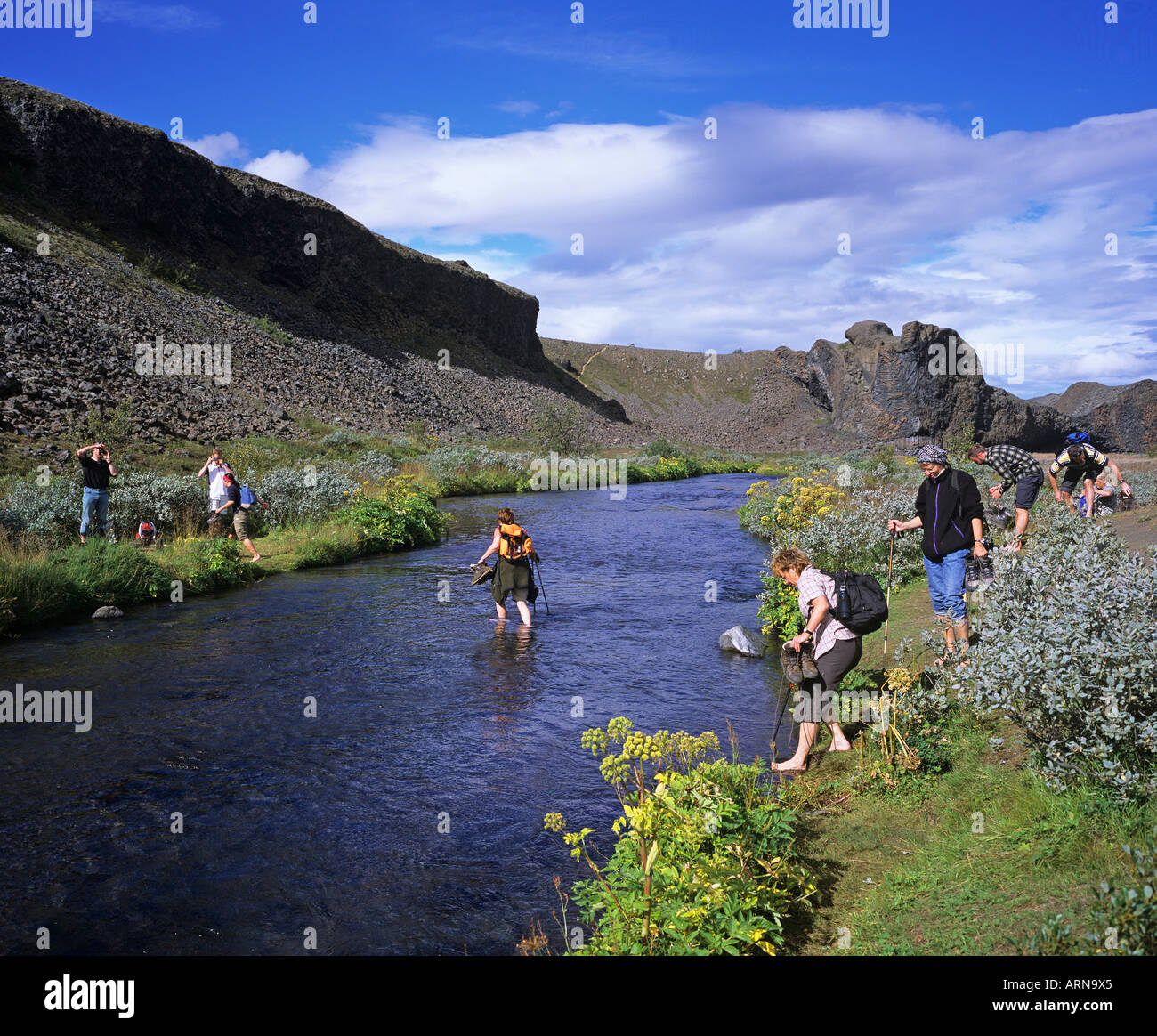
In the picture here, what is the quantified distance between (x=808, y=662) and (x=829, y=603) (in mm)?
649

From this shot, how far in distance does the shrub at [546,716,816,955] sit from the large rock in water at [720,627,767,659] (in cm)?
586

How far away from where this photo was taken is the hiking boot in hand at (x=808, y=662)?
24.2ft

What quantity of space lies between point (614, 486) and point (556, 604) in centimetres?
3107

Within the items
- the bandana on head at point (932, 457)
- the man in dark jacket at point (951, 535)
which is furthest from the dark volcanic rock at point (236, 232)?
the man in dark jacket at point (951, 535)

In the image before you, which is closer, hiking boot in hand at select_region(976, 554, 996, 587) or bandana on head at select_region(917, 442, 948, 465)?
hiking boot in hand at select_region(976, 554, 996, 587)

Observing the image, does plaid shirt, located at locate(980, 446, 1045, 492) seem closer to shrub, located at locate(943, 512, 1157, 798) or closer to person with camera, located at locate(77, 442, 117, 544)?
shrub, located at locate(943, 512, 1157, 798)

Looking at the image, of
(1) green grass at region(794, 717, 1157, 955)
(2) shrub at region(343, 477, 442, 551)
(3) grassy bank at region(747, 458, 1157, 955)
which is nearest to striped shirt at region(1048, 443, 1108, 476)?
(3) grassy bank at region(747, 458, 1157, 955)

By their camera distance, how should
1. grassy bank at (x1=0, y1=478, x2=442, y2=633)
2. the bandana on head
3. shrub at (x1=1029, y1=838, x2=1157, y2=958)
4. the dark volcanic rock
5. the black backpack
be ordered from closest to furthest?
shrub at (x1=1029, y1=838, x2=1157, y2=958) < the black backpack < the bandana on head < grassy bank at (x1=0, y1=478, x2=442, y2=633) < the dark volcanic rock

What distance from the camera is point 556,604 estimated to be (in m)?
14.9

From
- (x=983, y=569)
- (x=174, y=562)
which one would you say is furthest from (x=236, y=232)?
(x=983, y=569)

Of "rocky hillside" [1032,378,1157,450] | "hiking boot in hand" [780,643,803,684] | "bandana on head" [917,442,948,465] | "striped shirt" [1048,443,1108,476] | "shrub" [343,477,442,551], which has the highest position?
"rocky hillside" [1032,378,1157,450]

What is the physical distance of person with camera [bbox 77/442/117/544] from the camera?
1517cm

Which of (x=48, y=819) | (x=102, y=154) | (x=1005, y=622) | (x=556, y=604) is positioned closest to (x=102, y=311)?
(x=102, y=154)
